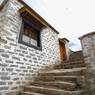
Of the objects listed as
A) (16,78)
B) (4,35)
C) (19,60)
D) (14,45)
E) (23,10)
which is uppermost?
(23,10)

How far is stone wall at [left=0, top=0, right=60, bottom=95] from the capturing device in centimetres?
295

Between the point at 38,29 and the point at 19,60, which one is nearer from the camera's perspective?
the point at 19,60

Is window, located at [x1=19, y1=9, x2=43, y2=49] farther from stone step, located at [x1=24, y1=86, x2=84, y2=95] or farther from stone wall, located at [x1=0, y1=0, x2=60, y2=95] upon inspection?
stone step, located at [x1=24, y1=86, x2=84, y2=95]

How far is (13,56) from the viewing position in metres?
3.26

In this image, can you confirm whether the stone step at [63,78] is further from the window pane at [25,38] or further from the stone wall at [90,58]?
the window pane at [25,38]

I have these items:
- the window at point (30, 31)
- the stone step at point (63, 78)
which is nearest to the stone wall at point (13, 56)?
the window at point (30, 31)

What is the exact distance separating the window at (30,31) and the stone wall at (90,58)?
207 cm

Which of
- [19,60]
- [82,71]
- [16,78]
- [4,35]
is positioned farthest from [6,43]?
Result: [82,71]

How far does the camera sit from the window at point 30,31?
4082 millimetres

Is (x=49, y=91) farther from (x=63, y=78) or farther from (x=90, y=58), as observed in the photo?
(x=90, y=58)

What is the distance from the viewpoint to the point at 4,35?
10.4ft

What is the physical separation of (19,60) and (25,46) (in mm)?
616

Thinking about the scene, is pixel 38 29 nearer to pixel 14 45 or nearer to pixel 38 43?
pixel 38 43

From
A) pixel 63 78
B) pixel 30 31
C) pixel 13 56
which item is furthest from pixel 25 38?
pixel 63 78
